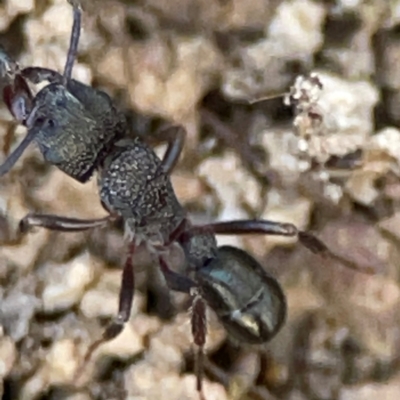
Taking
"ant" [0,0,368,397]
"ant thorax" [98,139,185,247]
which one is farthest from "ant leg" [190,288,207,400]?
"ant thorax" [98,139,185,247]

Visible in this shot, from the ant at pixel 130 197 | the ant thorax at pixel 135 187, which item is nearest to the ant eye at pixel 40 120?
the ant at pixel 130 197

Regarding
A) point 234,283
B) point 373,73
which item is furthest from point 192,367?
point 373,73

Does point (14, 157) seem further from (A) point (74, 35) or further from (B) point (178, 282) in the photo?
(B) point (178, 282)

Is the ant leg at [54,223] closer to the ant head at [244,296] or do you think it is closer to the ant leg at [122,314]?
the ant leg at [122,314]

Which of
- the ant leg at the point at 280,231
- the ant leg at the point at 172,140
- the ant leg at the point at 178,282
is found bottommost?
the ant leg at the point at 178,282

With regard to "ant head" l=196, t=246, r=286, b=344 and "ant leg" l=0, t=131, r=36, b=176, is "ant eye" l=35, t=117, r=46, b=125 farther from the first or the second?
"ant head" l=196, t=246, r=286, b=344
